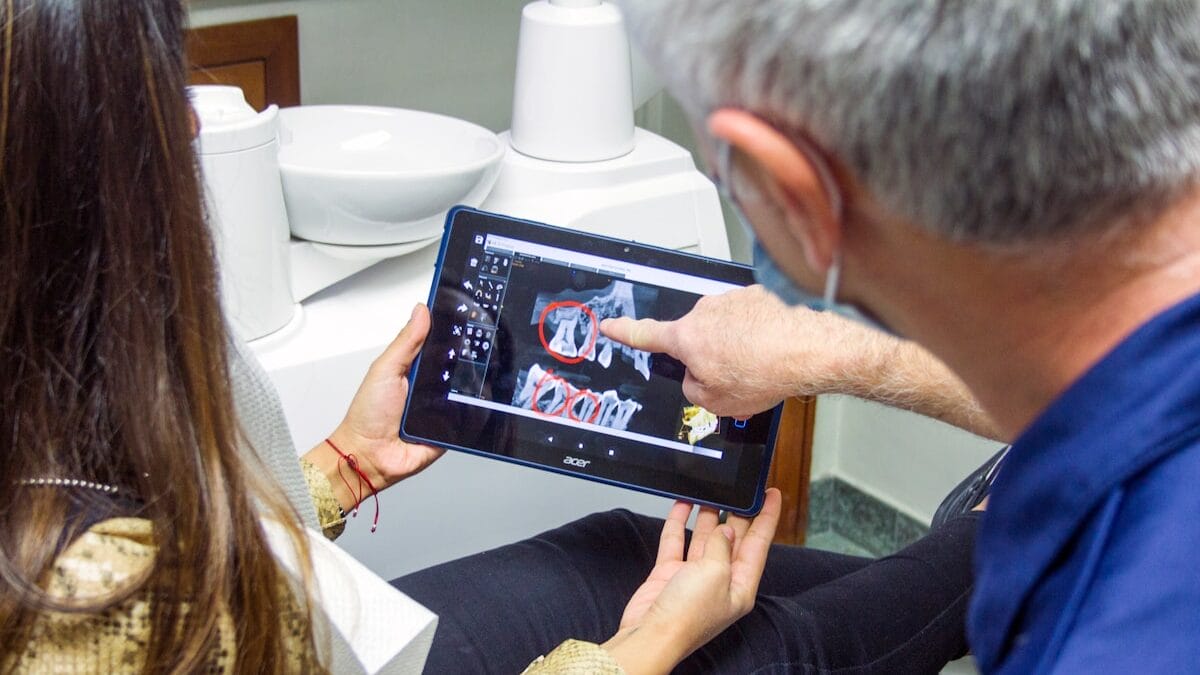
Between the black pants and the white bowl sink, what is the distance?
30cm

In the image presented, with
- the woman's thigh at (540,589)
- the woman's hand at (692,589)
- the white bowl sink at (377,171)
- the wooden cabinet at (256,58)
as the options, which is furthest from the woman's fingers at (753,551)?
the wooden cabinet at (256,58)

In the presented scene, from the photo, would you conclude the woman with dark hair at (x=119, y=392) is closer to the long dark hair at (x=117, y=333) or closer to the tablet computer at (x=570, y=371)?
the long dark hair at (x=117, y=333)

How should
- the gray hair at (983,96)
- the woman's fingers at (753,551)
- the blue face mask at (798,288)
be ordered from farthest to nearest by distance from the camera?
the woman's fingers at (753,551) → the blue face mask at (798,288) → the gray hair at (983,96)

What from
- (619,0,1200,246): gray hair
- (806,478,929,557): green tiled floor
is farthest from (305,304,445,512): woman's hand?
(806,478,929,557): green tiled floor

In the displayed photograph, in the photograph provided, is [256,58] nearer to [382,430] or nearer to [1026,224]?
[382,430]

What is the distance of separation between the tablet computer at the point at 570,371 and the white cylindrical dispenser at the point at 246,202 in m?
0.14

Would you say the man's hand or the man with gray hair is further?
the man's hand

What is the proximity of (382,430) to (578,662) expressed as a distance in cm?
28

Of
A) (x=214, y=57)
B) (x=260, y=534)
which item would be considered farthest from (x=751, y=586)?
(x=214, y=57)

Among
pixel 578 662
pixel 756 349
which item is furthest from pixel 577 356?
pixel 578 662

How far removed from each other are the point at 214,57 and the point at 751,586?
2.46ft

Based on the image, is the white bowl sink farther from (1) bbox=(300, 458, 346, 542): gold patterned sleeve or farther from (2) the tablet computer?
(1) bbox=(300, 458, 346, 542): gold patterned sleeve

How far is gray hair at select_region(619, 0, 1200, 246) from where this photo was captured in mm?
387

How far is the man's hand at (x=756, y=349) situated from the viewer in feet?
3.01
